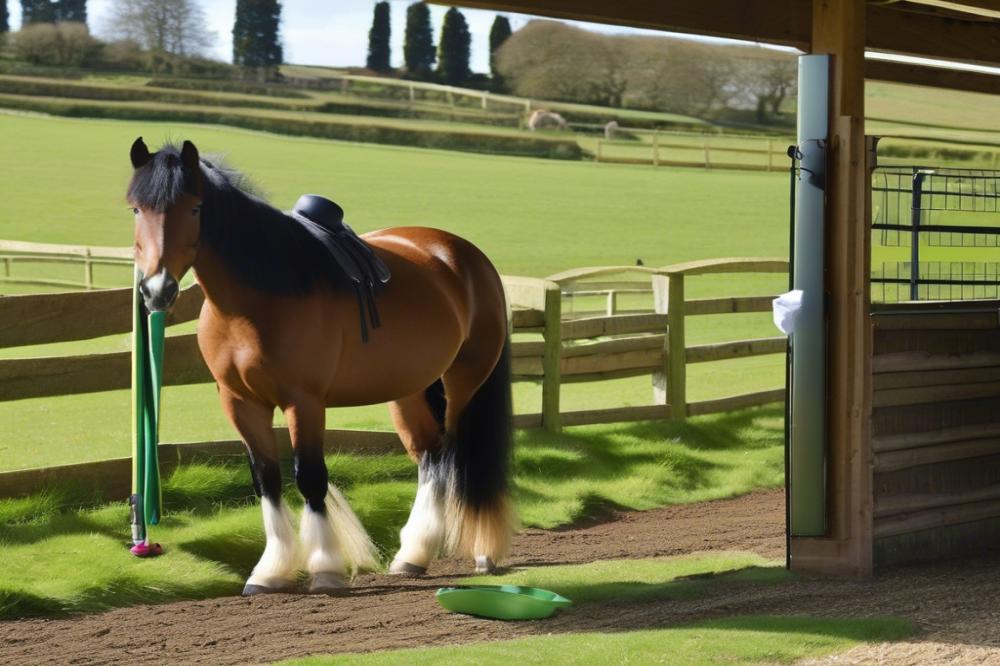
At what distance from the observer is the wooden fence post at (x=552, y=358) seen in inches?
358

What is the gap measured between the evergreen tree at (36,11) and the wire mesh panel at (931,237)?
53247 mm

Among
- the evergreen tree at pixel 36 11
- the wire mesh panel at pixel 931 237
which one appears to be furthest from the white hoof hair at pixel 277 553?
the evergreen tree at pixel 36 11

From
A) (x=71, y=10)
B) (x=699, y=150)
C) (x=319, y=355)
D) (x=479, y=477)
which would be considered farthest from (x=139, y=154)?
(x=71, y=10)

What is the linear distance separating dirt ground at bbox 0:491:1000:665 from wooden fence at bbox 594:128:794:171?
43350 millimetres

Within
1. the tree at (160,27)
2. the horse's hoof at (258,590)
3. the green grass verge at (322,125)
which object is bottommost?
the horse's hoof at (258,590)

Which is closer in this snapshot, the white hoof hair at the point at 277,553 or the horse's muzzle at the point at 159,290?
the horse's muzzle at the point at 159,290

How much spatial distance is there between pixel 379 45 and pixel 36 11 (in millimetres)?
18797

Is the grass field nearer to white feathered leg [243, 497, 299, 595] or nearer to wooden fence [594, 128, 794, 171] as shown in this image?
wooden fence [594, 128, 794, 171]

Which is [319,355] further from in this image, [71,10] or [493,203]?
[71,10]

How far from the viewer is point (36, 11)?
2131 inches

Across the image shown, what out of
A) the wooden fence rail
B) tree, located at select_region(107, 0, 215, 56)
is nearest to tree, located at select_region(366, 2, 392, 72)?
tree, located at select_region(107, 0, 215, 56)

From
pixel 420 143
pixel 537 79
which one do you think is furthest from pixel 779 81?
pixel 420 143

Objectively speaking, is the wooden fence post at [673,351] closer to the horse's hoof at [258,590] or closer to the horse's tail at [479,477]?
the horse's tail at [479,477]

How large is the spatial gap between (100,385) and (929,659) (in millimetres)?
4494
